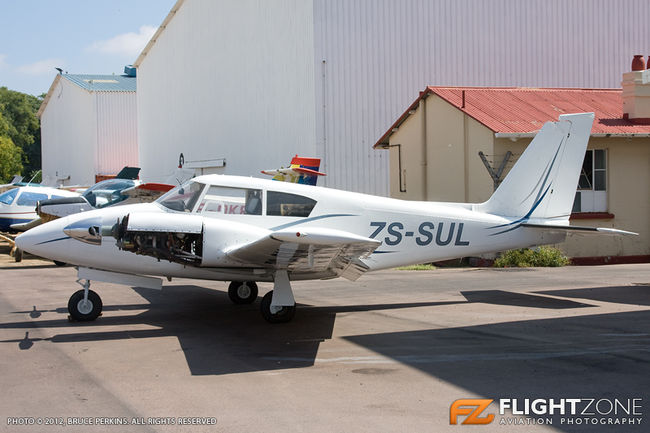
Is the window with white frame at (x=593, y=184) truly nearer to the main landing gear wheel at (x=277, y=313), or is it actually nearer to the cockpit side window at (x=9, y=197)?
the main landing gear wheel at (x=277, y=313)

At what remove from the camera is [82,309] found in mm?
9586

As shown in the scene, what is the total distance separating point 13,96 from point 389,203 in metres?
89.6

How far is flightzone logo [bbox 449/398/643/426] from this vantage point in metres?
5.19

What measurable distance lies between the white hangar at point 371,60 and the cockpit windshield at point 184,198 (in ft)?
44.6

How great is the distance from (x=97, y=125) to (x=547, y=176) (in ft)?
158

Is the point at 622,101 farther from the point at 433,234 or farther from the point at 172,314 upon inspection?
the point at 172,314

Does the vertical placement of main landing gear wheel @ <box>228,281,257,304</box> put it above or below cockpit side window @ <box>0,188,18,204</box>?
below

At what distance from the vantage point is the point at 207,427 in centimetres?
517

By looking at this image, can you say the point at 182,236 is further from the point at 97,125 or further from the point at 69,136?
the point at 69,136

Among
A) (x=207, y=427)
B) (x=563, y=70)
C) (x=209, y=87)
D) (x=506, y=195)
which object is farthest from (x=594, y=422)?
(x=209, y=87)

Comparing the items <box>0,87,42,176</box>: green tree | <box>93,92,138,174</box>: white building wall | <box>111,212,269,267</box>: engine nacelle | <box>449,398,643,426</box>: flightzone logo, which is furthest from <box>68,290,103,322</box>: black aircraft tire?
<box>0,87,42,176</box>: green tree

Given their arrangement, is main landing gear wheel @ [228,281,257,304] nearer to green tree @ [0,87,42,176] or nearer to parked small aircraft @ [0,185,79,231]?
parked small aircraft @ [0,185,79,231]

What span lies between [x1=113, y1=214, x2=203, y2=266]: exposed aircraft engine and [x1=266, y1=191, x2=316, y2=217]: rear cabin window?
4.12 ft

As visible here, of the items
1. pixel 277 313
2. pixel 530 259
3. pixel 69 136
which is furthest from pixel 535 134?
pixel 69 136
